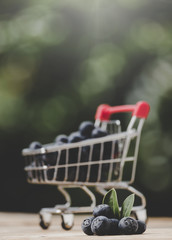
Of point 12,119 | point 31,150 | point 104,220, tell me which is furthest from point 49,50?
point 104,220

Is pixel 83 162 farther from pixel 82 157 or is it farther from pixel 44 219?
pixel 44 219

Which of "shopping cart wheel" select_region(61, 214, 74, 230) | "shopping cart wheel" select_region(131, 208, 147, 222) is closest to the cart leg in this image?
"shopping cart wheel" select_region(61, 214, 74, 230)

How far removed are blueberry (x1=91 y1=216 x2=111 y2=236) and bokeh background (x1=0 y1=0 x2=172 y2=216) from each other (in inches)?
61.5

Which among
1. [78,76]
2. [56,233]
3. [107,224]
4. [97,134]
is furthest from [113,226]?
[78,76]

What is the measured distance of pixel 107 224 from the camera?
4.77 feet

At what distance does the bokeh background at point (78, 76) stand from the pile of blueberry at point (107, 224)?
4.99ft

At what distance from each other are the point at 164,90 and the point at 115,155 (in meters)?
1.28

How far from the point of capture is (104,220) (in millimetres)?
1449

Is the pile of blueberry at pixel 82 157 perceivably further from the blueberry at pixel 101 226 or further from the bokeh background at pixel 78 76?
the bokeh background at pixel 78 76

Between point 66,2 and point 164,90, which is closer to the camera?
point 164,90

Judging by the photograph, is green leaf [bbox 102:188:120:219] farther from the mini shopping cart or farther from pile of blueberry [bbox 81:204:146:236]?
the mini shopping cart

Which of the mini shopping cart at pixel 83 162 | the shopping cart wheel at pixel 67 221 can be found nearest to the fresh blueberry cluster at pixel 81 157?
the mini shopping cart at pixel 83 162

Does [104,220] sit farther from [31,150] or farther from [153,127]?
[153,127]

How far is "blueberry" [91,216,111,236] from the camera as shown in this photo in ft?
4.74
